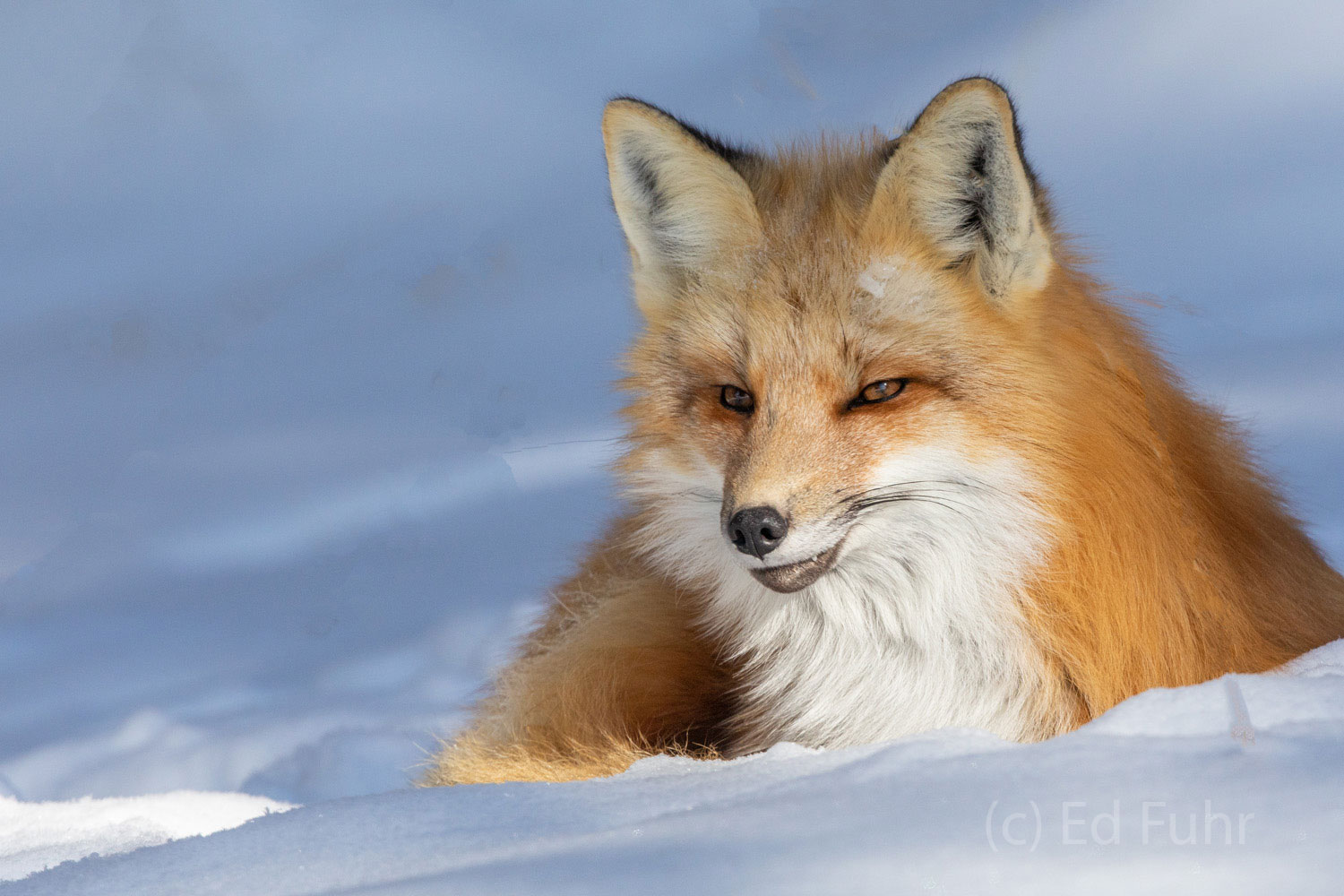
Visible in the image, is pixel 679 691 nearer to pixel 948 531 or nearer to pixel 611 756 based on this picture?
pixel 611 756

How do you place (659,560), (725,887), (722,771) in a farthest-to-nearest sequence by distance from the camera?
(659,560)
(722,771)
(725,887)

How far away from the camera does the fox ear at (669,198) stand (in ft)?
10.2

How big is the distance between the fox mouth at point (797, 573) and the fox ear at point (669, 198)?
36.8 inches

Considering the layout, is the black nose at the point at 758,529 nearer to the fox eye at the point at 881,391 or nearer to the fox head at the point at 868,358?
the fox head at the point at 868,358

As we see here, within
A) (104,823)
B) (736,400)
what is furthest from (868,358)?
(104,823)

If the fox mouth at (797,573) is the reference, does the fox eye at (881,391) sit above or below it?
above

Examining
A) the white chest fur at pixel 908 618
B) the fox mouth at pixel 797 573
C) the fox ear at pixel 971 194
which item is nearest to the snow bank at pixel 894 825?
the fox mouth at pixel 797 573

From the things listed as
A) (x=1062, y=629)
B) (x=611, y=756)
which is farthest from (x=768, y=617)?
(x=1062, y=629)

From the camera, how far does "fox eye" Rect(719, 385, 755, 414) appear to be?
2951 mm

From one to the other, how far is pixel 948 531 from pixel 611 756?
1.16 metres

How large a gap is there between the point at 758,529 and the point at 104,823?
3.33 metres

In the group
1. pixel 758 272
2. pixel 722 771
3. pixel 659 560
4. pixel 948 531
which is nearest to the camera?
pixel 722 771

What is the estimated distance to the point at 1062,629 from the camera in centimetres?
282

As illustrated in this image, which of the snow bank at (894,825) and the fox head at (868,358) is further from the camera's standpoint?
the fox head at (868,358)
